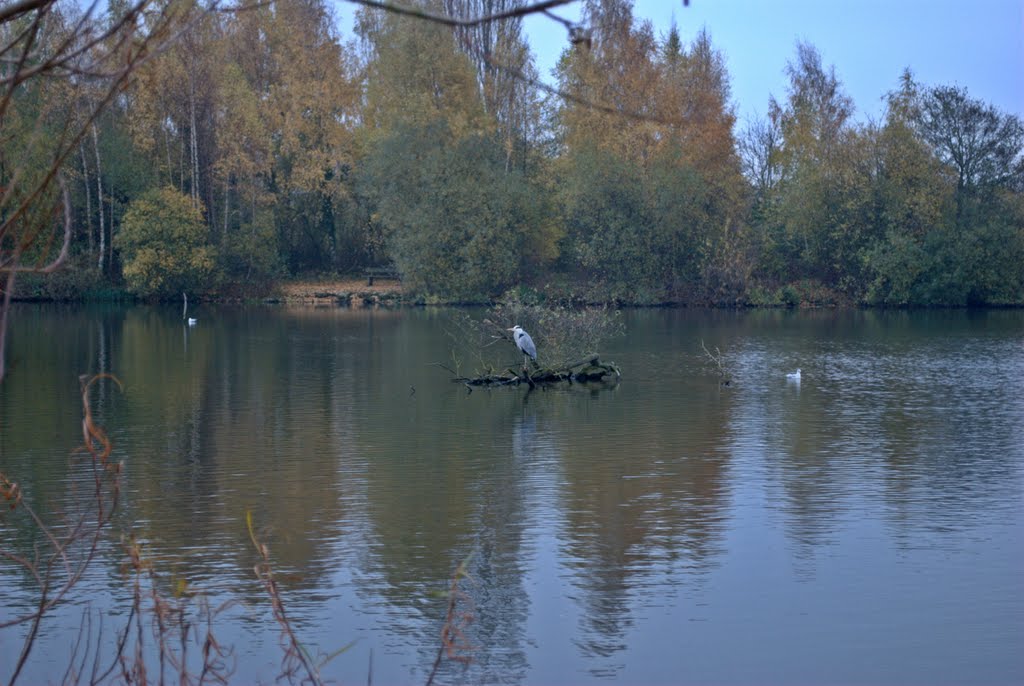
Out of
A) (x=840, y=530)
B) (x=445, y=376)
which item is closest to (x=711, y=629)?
(x=840, y=530)

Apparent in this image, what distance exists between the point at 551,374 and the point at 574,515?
479 inches

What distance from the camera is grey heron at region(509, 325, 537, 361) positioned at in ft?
76.7

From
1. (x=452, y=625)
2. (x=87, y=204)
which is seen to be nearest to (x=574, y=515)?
(x=452, y=625)

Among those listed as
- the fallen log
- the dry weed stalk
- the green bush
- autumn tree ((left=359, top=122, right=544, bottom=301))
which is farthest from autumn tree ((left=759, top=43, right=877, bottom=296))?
the dry weed stalk

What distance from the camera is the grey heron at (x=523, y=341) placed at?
2338 centimetres

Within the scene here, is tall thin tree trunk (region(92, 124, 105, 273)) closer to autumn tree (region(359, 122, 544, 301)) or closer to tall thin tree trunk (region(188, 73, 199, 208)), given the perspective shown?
tall thin tree trunk (region(188, 73, 199, 208))

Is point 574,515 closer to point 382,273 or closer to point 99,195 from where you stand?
point 99,195

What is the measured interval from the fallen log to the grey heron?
2.17ft

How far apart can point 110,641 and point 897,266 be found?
167 ft

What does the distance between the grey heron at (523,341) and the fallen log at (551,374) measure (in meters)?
0.66

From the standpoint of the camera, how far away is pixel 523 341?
23.7 m

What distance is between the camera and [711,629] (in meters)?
9.38

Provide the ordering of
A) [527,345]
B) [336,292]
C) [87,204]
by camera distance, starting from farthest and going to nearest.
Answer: [336,292] < [87,204] < [527,345]

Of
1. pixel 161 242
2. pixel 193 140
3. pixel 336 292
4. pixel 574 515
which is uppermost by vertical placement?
pixel 193 140
